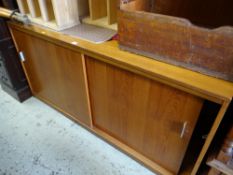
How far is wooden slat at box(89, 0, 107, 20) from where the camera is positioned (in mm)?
1082

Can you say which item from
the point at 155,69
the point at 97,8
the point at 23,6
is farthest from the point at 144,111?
the point at 23,6

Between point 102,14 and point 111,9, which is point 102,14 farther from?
point 111,9

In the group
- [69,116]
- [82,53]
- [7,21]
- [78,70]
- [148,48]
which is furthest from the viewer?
[69,116]

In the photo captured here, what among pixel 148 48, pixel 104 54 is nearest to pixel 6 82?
pixel 104 54

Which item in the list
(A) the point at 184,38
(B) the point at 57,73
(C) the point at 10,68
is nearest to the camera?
(A) the point at 184,38

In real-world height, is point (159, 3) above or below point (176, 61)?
above

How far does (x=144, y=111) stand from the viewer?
2.99ft

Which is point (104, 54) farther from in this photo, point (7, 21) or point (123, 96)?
point (7, 21)

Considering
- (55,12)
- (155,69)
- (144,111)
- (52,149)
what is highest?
(55,12)

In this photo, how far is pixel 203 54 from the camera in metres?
0.64

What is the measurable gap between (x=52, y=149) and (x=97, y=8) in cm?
102

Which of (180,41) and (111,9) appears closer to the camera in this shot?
(180,41)

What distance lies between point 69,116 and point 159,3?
106cm

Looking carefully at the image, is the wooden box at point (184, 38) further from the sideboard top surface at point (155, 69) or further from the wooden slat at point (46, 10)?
the wooden slat at point (46, 10)
